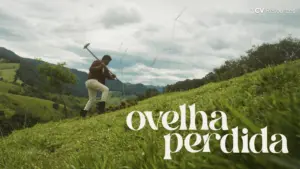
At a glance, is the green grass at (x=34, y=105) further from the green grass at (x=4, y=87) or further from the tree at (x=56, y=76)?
the tree at (x=56, y=76)

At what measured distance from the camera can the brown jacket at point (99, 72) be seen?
791 inches

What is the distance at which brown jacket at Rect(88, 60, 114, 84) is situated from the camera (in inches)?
791

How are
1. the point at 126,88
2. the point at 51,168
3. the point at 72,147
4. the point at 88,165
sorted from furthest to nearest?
the point at 126,88 < the point at 72,147 < the point at 51,168 < the point at 88,165

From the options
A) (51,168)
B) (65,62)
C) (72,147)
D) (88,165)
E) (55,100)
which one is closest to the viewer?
(88,165)

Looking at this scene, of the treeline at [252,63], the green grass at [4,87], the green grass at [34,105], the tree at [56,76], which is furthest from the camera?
the green grass at [4,87]

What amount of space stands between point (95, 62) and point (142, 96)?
8.83 m

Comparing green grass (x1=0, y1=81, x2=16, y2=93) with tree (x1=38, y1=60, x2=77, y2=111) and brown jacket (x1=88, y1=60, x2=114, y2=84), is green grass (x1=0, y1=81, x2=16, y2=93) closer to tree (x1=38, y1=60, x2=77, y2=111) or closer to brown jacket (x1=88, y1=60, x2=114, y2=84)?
tree (x1=38, y1=60, x2=77, y2=111)

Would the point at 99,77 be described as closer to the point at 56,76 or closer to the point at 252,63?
the point at 252,63

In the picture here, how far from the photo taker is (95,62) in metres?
20.5

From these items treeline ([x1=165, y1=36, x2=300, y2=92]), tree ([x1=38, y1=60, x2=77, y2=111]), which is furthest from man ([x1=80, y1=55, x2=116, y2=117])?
tree ([x1=38, y1=60, x2=77, y2=111])

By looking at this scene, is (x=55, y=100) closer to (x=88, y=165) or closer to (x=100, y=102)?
(x=100, y=102)

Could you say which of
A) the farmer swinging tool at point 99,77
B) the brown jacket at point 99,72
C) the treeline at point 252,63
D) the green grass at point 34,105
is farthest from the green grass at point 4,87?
the brown jacket at point 99,72

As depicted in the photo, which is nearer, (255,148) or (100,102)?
(255,148)

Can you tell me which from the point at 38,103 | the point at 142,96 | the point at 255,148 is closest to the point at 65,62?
the point at 38,103
